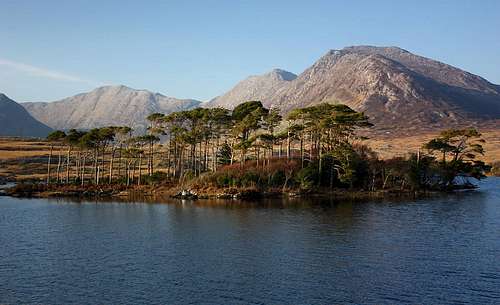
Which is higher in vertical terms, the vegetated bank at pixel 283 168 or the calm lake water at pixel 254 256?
the vegetated bank at pixel 283 168

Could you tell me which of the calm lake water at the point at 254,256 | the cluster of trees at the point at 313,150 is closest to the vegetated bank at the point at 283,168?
the cluster of trees at the point at 313,150

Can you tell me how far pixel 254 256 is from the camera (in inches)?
1849

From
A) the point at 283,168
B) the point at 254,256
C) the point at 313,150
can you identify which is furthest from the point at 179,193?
the point at 254,256

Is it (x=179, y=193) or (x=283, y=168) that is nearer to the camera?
(x=179, y=193)

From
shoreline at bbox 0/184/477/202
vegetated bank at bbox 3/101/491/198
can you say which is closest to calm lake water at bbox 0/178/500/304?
shoreline at bbox 0/184/477/202

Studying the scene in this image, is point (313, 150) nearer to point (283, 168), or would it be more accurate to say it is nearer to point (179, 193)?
point (283, 168)

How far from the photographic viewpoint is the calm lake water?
35.8m

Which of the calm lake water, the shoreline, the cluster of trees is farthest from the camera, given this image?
the cluster of trees

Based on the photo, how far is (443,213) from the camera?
243 feet

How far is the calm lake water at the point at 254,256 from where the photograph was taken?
3578 cm

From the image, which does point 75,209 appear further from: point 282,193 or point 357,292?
point 357,292

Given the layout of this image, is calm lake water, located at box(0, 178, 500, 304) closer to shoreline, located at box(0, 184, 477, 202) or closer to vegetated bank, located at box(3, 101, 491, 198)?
shoreline, located at box(0, 184, 477, 202)

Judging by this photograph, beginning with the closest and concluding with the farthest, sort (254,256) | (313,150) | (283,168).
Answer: (254,256), (283,168), (313,150)

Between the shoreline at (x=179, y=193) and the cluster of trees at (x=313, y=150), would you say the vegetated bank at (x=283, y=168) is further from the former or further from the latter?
the shoreline at (x=179, y=193)
